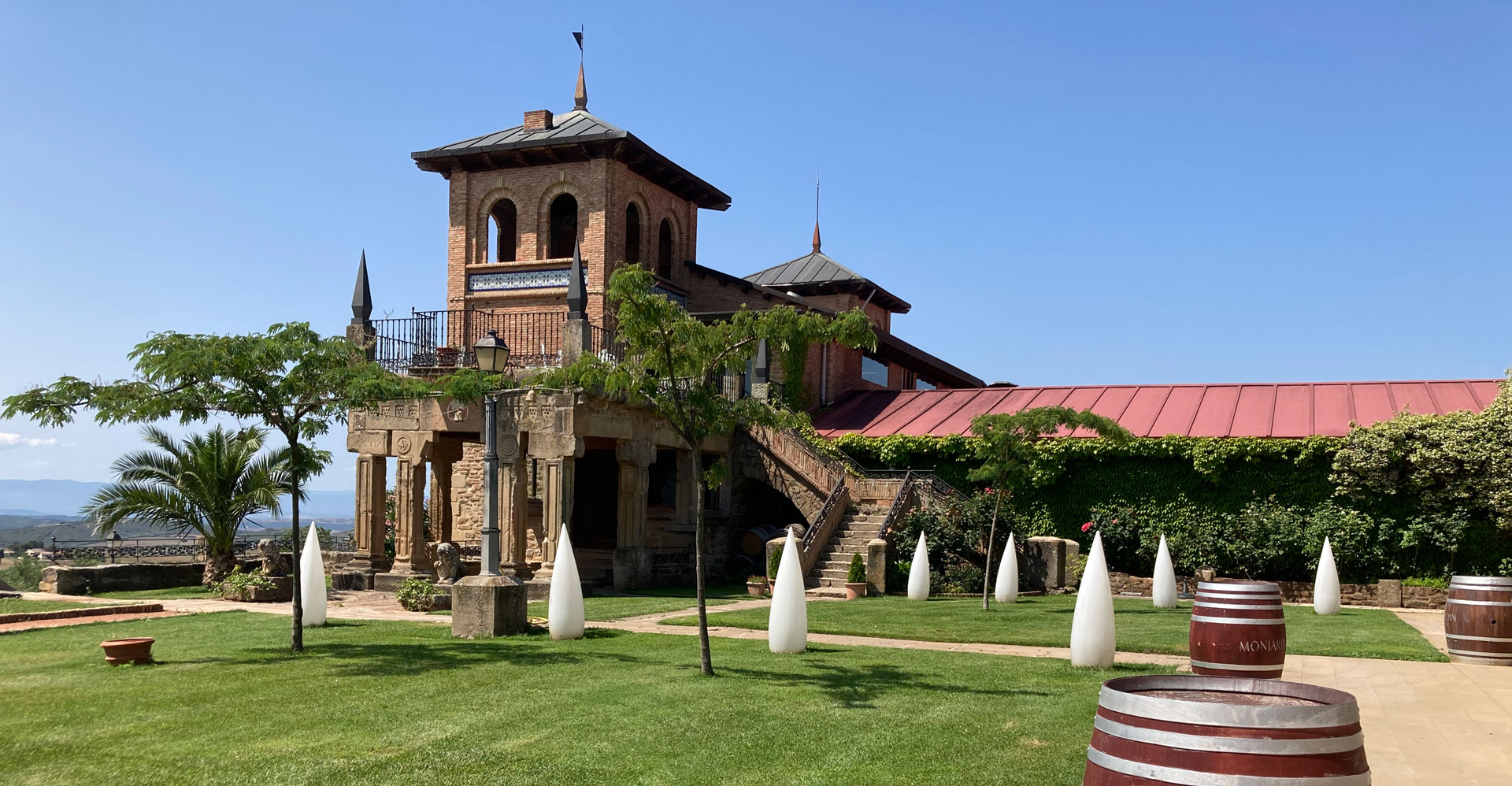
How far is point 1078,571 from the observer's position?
23922 mm

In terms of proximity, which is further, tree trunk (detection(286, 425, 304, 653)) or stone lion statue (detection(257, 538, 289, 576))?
stone lion statue (detection(257, 538, 289, 576))

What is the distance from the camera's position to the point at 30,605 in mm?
18578

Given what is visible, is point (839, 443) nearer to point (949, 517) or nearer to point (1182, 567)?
point (949, 517)

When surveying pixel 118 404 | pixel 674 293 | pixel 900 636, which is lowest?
pixel 900 636

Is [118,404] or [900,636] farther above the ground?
[118,404]

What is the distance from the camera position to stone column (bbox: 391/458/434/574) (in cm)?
2348

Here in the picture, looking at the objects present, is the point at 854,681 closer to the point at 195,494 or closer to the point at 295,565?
the point at 295,565

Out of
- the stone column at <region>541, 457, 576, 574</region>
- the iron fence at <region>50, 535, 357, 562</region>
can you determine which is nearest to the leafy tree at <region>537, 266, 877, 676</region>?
the stone column at <region>541, 457, 576, 574</region>

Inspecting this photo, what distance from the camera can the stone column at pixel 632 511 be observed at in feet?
77.2

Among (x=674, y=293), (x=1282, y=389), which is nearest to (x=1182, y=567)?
(x=1282, y=389)

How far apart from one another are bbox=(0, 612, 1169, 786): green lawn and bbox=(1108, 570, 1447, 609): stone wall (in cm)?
1253

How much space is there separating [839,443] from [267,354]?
1918 centimetres

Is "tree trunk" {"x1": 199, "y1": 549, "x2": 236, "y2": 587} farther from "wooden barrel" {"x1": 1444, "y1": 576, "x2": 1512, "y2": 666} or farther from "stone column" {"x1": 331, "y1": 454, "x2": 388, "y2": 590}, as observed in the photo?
"wooden barrel" {"x1": 1444, "y1": 576, "x2": 1512, "y2": 666}

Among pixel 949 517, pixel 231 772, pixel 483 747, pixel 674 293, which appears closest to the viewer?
pixel 231 772
